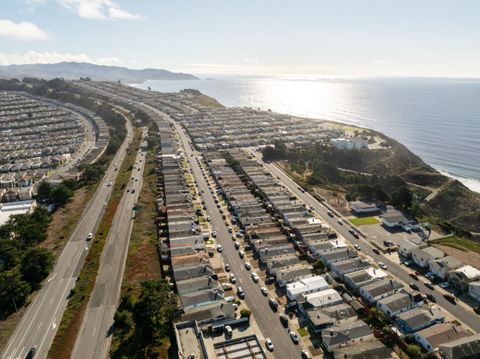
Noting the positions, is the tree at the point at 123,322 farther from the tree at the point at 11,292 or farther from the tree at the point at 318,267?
the tree at the point at 318,267

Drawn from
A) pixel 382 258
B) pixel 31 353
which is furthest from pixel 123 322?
pixel 382 258

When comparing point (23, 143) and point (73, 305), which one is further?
point (23, 143)

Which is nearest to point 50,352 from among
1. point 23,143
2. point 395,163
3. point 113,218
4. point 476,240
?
point 113,218

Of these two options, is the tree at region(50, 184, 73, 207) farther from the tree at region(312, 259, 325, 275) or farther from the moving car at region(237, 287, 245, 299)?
the tree at region(312, 259, 325, 275)

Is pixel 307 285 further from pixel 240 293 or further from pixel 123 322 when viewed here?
pixel 123 322

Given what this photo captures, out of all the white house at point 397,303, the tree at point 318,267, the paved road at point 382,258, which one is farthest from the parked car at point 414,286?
the tree at point 318,267

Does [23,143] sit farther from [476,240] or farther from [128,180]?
[476,240]
